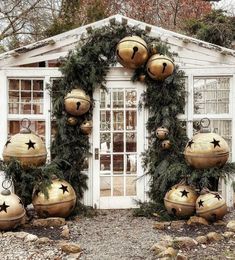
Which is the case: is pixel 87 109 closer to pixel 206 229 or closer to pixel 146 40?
pixel 146 40

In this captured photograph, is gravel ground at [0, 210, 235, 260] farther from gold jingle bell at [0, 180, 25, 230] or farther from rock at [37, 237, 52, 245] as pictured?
gold jingle bell at [0, 180, 25, 230]

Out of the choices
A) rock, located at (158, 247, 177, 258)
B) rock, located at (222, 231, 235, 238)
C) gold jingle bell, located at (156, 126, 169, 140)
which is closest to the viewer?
rock, located at (158, 247, 177, 258)

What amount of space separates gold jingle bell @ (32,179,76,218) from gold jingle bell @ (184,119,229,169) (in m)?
1.85

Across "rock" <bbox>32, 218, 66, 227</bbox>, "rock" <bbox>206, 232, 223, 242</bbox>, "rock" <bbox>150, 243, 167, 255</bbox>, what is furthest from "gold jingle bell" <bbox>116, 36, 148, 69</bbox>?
"rock" <bbox>150, 243, 167, 255</bbox>

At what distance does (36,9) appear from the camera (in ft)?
50.7

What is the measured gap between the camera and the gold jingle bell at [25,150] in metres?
5.69

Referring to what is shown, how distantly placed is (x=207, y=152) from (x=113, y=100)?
5.94 ft

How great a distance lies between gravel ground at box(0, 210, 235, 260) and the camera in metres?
4.33

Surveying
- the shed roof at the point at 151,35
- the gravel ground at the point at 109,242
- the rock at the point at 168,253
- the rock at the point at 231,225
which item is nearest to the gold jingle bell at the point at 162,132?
the shed roof at the point at 151,35

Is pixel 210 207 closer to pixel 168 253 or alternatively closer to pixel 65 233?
pixel 168 253

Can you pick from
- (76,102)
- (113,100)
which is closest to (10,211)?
(76,102)

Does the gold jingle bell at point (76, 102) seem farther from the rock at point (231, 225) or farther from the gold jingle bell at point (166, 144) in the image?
the rock at point (231, 225)

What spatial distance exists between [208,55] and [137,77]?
1256 millimetres

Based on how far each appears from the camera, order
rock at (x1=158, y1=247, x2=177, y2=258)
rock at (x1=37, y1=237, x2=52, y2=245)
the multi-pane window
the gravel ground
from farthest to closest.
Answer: the multi-pane window → rock at (x1=37, y1=237, x2=52, y2=245) → the gravel ground → rock at (x1=158, y1=247, x2=177, y2=258)
